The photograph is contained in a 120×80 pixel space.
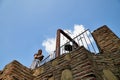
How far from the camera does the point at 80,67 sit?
99.9 inches

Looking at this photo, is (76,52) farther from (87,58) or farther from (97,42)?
(97,42)

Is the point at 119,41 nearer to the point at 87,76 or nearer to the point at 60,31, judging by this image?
the point at 87,76

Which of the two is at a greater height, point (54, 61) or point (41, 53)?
point (41, 53)

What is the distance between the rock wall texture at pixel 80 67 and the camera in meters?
2.45

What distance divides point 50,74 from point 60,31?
2934 millimetres

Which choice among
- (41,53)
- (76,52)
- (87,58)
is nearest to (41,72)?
(76,52)

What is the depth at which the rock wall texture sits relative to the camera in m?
2.45

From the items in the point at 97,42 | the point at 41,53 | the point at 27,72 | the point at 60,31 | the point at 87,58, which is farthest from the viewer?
the point at 41,53

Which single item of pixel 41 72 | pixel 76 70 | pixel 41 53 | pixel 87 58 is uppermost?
pixel 41 53

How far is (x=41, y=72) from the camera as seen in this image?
11.4ft

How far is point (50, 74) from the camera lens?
122 inches

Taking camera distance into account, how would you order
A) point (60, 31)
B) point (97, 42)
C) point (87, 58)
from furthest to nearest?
point (60, 31)
point (97, 42)
point (87, 58)

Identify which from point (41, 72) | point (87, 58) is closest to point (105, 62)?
point (87, 58)

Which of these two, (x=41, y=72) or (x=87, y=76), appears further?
(x=41, y=72)
